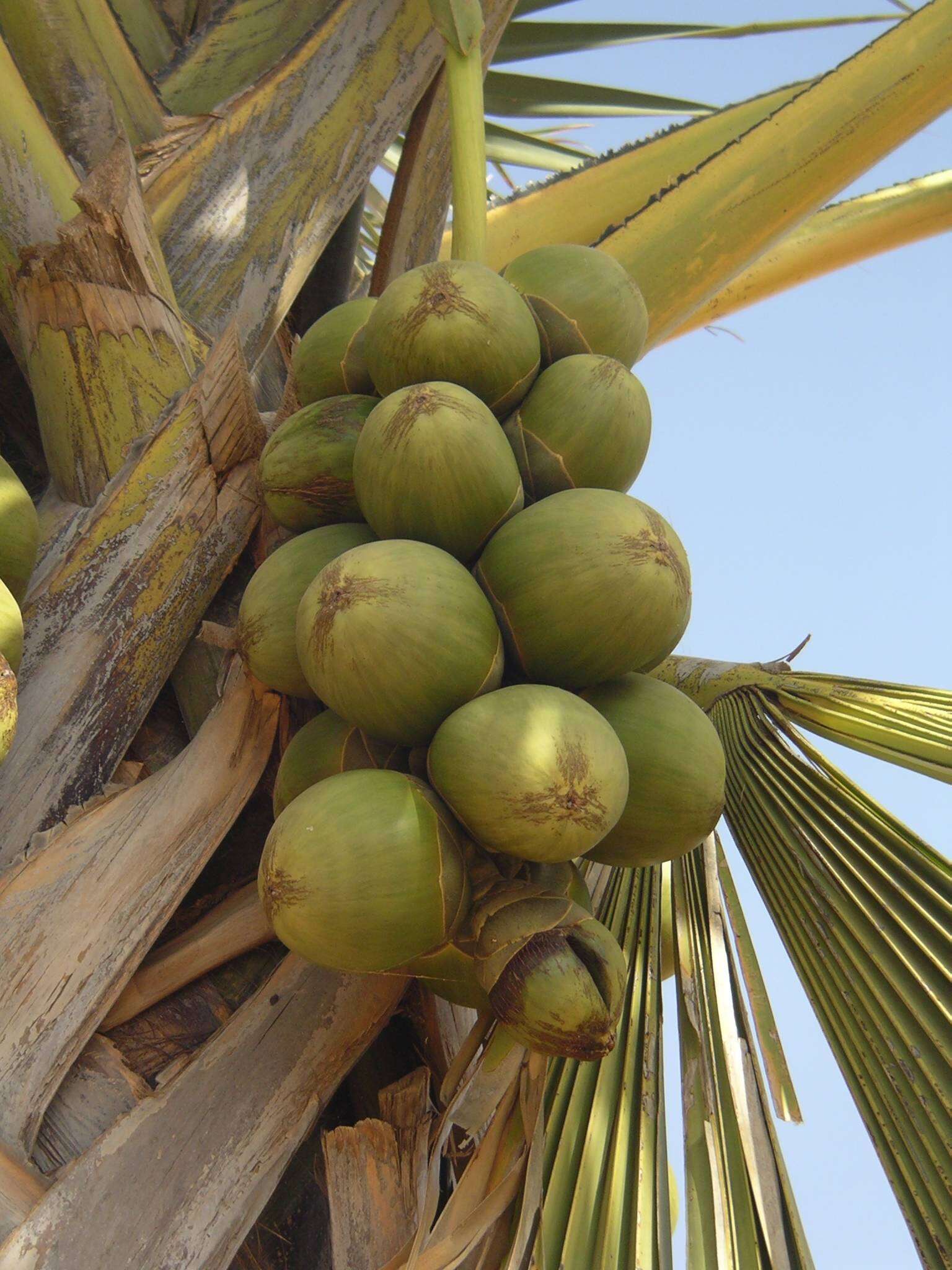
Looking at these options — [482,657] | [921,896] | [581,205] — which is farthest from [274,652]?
[581,205]

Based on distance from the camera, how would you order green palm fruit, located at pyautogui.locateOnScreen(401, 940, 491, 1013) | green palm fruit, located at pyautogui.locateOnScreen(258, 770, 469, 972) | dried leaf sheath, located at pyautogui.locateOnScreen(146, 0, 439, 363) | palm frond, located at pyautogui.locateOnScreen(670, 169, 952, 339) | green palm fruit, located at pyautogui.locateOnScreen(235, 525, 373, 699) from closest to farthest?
green palm fruit, located at pyautogui.locateOnScreen(258, 770, 469, 972)
green palm fruit, located at pyautogui.locateOnScreen(401, 940, 491, 1013)
green palm fruit, located at pyautogui.locateOnScreen(235, 525, 373, 699)
dried leaf sheath, located at pyautogui.locateOnScreen(146, 0, 439, 363)
palm frond, located at pyautogui.locateOnScreen(670, 169, 952, 339)

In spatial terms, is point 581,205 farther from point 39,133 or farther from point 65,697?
point 65,697

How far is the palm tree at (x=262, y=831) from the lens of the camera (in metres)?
1.26

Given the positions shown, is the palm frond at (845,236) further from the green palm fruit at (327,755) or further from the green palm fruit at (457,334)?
the green palm fruit at (327,755)

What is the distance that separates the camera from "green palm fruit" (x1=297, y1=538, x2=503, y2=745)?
3.92 ft

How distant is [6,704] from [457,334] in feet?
2.29

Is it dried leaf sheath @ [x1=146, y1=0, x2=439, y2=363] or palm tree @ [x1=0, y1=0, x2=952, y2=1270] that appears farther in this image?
dried leaf sheath @ [x1=146, y1=0, x2=439, y2=363]

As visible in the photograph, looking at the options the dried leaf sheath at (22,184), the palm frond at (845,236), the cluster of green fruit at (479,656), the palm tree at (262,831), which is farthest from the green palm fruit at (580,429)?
the palm frond at (845,236)

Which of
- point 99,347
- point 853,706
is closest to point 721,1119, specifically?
point 853,706

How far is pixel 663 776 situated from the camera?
130 centimetres

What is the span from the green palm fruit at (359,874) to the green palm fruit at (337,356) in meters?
0.69

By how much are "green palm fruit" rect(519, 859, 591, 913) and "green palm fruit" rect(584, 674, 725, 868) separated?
0.14 feet

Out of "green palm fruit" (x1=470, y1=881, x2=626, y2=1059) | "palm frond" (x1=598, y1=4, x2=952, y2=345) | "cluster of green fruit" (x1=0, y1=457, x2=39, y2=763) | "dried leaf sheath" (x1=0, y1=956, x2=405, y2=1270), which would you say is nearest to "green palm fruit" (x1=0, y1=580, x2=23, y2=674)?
"cluster of green fruit" (x1=0, y1=457, x2=39, y2=763)

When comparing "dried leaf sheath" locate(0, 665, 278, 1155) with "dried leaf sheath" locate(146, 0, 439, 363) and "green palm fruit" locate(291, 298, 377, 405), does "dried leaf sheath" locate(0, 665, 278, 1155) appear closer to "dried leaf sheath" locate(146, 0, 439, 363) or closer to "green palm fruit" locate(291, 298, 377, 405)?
"green palm fruit" locate(291, 298, 377, 405)
